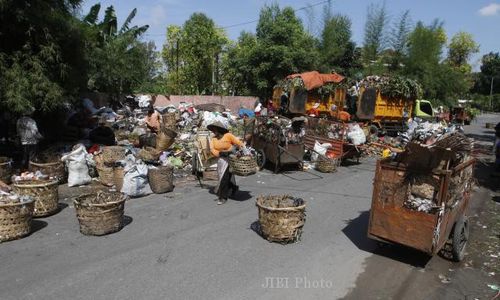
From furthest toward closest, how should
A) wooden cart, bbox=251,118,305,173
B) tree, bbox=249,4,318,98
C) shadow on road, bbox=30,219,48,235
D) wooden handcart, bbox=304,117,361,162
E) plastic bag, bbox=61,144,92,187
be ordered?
tree, bbox=249,4,318,98 < wooden handcart, bbox=304,117,361,162 < wooden cart, bbox=251,118,305,173 < plastic bag, bbox=61,144,92,187 < shadow on road, bbox=30,219,48,235

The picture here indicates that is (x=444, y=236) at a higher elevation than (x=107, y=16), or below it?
below

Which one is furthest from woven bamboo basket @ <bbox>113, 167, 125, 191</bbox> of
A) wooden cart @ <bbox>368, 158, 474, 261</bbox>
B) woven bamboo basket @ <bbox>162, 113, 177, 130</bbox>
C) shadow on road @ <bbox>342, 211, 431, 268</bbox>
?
woven bamboo basket @ <bbox>162, 113, 177, 130</bbox>

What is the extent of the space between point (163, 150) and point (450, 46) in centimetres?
6615

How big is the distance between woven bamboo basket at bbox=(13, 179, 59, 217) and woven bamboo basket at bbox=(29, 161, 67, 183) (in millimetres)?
1529

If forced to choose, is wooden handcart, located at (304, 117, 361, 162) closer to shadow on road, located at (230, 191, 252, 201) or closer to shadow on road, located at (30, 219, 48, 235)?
shadow on road, located at (230, 191, 252, 201)

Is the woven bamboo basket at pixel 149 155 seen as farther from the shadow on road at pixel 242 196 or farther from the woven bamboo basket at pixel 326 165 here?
the woven bamboo basket at pixel 326 165

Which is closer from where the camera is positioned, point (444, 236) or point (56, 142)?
point (444, 236)

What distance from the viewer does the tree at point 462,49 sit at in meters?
64.3

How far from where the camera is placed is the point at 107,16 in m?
21.6

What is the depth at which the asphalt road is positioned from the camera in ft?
15.2

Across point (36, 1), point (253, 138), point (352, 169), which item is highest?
point (36, 1)

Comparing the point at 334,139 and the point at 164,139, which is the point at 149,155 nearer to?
the point at 164,139

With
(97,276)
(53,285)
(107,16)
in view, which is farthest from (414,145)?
(107,16)

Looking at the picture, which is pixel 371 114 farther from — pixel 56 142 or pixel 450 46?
pixel 450 46
